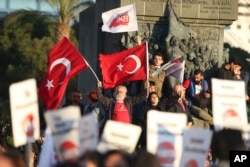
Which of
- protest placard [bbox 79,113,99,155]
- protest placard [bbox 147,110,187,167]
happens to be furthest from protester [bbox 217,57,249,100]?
protest placard [bbox 79,113,99,155]

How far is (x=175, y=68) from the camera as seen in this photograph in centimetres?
1705

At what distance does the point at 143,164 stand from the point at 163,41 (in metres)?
11.7

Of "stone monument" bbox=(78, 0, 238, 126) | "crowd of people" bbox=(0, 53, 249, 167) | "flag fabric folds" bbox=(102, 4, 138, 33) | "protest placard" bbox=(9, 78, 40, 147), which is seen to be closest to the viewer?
"protest placard" bbox=(9, 78, 40, 147)

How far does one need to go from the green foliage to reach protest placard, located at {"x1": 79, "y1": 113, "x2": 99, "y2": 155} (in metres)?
52.9

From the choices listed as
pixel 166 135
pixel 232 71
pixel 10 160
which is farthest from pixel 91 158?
pixel 232 71

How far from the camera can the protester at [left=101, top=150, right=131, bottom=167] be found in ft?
23.0

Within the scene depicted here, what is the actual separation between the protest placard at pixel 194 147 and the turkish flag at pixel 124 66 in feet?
26.3

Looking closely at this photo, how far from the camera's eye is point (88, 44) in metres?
21.4

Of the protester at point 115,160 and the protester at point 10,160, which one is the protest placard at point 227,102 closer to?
the protester at point 115,160

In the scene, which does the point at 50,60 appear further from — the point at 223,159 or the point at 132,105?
the point at 223,159

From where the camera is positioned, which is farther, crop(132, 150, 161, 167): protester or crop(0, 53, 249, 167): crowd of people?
crop(0, 53, 249, 167): crowd of people

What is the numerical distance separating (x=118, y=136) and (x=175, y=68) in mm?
8655

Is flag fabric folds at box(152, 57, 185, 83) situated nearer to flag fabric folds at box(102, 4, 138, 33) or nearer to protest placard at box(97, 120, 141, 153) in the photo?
flag fabric folds at box(102, 4, 138, 33)

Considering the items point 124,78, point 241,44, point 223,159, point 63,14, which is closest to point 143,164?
point 223,159
